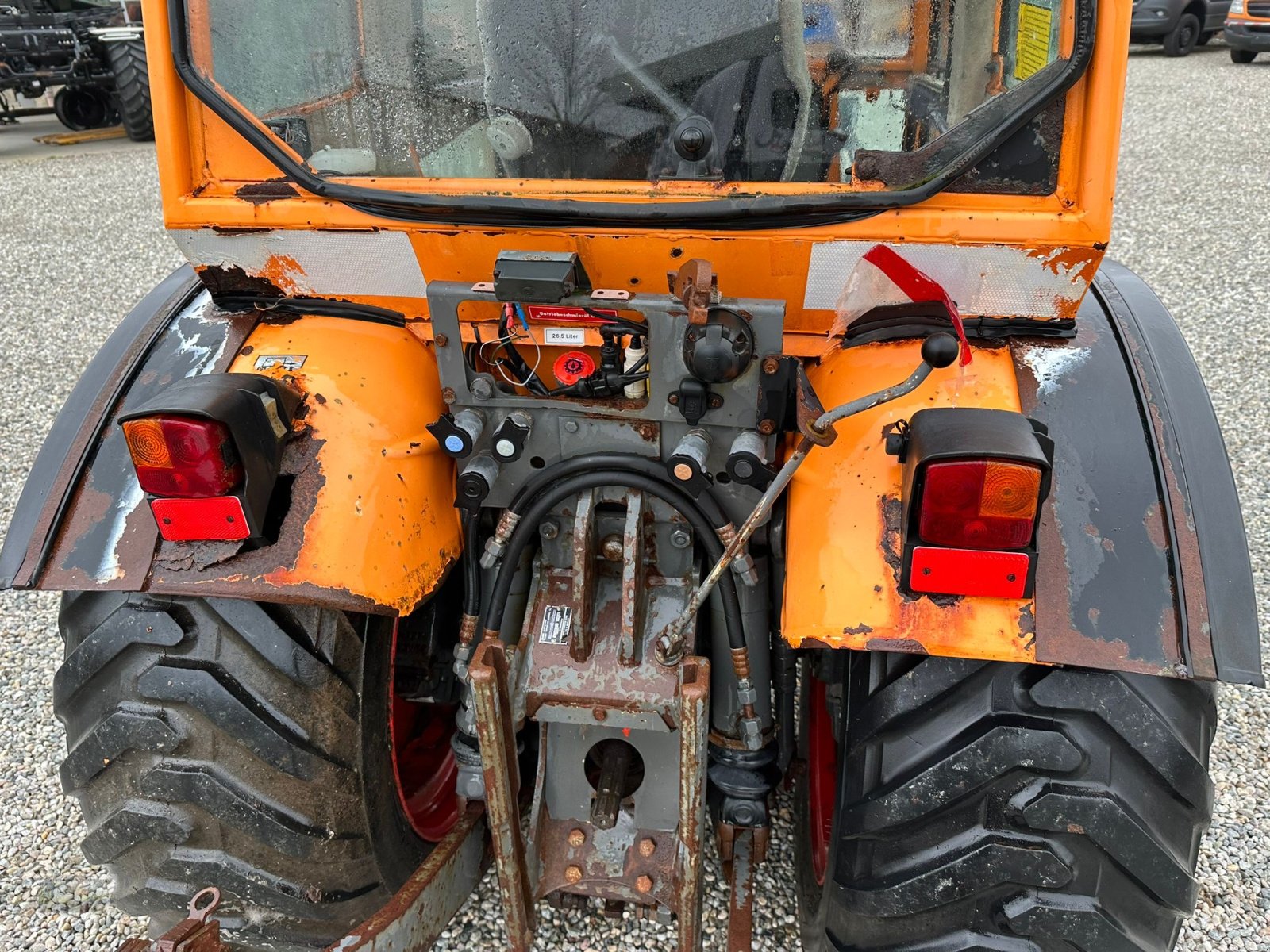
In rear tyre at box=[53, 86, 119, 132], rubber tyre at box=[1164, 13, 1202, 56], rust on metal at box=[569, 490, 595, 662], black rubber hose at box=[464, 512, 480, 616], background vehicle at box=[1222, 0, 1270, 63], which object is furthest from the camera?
rubber tyre at box=[1164, 13, 1202, 56]

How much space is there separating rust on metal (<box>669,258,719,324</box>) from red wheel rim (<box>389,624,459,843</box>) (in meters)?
1.19

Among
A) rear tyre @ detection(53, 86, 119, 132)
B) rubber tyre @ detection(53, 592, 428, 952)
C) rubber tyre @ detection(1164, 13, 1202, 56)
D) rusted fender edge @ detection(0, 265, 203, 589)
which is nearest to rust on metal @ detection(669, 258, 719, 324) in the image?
rubber tyre @ detection(53, 592, 428, 952)

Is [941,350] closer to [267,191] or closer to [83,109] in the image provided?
[267,191]

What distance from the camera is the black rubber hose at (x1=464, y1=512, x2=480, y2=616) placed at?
1914 mm

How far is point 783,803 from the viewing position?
2.57m

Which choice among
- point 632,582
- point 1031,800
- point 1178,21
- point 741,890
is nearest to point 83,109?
point 632,582

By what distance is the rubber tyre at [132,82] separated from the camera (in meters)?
11.0

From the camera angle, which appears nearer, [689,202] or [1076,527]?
[1076,527]

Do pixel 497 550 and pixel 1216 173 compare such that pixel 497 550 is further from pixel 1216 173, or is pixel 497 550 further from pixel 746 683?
pixel 1216 173

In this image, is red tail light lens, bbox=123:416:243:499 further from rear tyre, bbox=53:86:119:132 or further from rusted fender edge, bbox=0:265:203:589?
rear tyre, bbox=53:86:119:132

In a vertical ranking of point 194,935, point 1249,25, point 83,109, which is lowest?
point 194,935

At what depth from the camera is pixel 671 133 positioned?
172cm

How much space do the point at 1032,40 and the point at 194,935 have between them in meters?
2.06

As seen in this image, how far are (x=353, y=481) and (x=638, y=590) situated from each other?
57 centimetres
